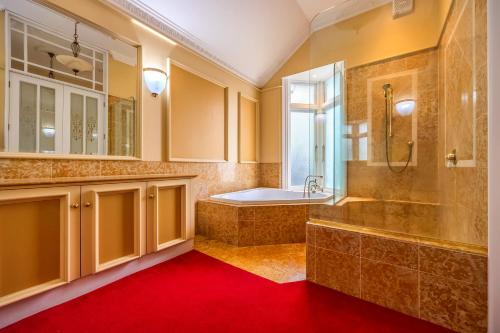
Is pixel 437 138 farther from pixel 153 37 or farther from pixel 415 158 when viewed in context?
pixel 153 37

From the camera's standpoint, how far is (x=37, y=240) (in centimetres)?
130

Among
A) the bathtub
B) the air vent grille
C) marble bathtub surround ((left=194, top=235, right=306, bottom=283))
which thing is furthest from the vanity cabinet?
the air vent grille

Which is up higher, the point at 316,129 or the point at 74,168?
the point at 316,129

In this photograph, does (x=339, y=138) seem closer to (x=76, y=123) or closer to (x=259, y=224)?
(x=259, y=224)

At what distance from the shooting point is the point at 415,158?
2.56 meters

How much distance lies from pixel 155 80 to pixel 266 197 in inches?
81.1

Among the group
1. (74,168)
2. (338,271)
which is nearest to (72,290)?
(74,168)

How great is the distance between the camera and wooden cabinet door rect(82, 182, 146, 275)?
149cm

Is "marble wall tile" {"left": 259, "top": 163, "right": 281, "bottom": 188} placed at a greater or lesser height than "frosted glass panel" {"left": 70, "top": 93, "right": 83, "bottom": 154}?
lesser

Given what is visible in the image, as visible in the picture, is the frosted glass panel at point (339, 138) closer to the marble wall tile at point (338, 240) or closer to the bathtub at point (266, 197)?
the bathtub at point (266, 197)

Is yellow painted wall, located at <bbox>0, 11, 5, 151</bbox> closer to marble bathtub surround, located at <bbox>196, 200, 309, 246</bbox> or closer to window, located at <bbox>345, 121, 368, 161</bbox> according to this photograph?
marble bathtub surround, located at <bbox>196, 200, 309, 246</bbox>

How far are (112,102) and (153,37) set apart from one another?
0.87 m

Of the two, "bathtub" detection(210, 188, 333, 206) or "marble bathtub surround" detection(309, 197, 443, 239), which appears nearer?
"marble bathtub surround" detection(309, 197, 443, 239)

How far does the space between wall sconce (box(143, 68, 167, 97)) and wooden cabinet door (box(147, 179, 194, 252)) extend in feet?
3.15
